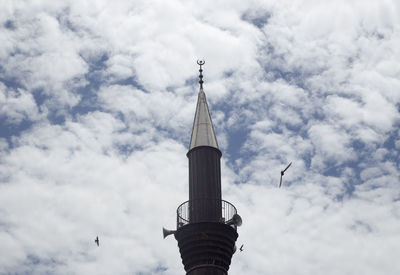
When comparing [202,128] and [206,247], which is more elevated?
[202,128]

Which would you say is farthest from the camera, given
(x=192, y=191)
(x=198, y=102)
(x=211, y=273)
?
(x=198, y=102)

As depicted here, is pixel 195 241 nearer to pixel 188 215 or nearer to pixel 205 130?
pixel 188 215

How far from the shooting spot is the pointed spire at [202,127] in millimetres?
36000

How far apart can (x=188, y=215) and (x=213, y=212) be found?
1281 millimetres

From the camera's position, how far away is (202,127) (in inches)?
1452

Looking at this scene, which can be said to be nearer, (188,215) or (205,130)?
(188,215)

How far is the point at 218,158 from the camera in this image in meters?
35.8

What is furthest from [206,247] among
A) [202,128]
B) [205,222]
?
[202,128]

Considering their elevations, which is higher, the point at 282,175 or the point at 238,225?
the point at 282,175

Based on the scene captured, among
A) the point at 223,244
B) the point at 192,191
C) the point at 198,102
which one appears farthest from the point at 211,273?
the point at 198,102

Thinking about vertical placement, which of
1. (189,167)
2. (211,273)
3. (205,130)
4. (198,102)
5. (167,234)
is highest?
(198,102)

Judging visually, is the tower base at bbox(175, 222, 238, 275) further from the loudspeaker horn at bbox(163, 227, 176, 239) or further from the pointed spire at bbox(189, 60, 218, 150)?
the pointed spire at bbox(189, 60, 218, 150)

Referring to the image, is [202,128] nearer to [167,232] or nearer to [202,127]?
[202,127]

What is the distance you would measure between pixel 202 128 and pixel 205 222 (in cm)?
596
